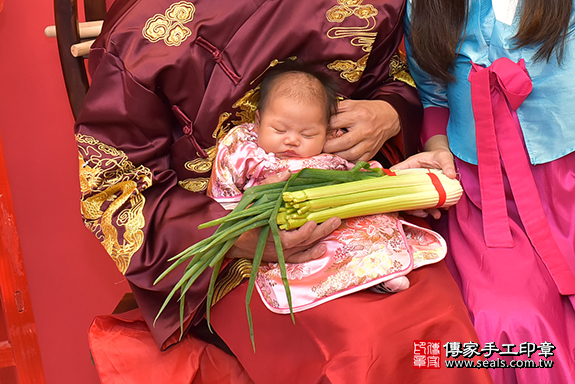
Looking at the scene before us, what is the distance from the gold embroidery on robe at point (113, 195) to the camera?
1.27 m

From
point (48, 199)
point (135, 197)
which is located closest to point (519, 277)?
point (135, 197)

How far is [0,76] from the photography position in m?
1.91

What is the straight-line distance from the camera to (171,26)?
4.26 ft

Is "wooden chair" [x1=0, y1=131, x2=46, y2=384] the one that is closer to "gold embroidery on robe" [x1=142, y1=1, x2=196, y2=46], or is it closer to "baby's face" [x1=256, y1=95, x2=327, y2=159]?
"gold embroidery on robe" [x1=142, y1=1, x2=196, y2=46]

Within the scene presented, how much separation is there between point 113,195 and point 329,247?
540 mm

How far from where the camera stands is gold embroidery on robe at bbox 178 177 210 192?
142cm

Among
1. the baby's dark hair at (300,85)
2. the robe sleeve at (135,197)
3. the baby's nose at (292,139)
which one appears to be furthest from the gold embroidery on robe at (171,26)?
the baby's nose at (292,139)

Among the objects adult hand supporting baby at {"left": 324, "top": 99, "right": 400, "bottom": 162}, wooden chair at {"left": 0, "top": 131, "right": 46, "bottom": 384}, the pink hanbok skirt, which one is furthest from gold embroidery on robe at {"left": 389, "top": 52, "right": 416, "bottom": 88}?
wooden chair at {"left": 0, "top": 131, "right": 46, "bottom": 384}

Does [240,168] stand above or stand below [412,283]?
above

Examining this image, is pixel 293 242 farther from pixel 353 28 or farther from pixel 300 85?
pixel 353 28

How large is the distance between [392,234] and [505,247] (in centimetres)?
31

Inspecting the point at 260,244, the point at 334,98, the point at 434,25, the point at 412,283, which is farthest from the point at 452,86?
the point at 260,244

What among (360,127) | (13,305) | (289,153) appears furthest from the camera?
(13,305)

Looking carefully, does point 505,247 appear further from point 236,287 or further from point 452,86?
point 236,287
